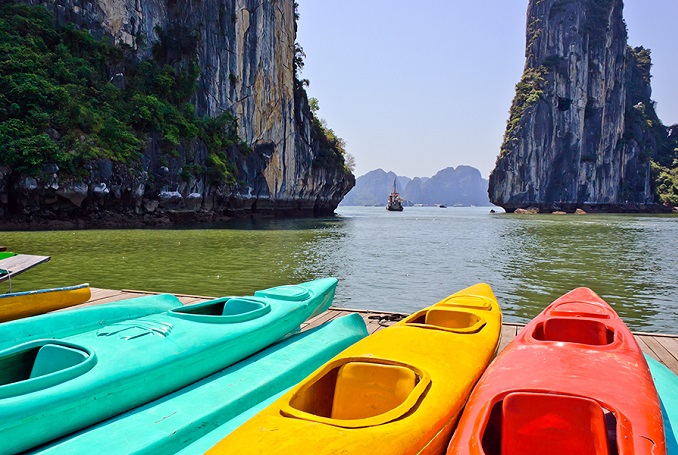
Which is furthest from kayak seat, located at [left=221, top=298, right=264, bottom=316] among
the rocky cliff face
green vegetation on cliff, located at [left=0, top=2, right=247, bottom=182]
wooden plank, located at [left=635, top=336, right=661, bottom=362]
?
the rocky cliff face

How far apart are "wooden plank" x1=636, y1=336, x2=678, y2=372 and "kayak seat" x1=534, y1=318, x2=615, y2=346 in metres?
1.07

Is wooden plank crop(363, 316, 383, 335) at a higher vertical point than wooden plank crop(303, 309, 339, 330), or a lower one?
lower

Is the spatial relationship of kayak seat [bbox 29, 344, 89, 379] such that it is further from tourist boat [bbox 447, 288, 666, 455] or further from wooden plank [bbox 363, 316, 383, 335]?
wooden plank [bbox 363, 316, 383, 335]

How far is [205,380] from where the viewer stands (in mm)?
3484

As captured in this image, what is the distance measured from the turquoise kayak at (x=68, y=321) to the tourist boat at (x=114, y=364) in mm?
477

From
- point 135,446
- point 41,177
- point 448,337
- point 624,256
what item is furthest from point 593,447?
point 41,177

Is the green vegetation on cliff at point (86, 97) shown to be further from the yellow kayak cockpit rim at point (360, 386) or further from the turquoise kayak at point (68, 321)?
Answer: the yellow kayak cockpit rim at point (360, 386)

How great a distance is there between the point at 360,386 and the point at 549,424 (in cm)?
103

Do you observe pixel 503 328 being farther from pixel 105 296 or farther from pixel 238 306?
pixel 105 296

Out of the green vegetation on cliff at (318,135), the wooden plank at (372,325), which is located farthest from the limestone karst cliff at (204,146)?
the wooden plank at (372,325)

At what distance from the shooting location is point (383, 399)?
2674 millimetres

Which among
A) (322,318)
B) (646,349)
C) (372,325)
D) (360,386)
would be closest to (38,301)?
(322,318)

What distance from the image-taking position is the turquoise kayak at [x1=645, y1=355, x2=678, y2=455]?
2.60 metres

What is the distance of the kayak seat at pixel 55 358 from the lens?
298 centimetres
